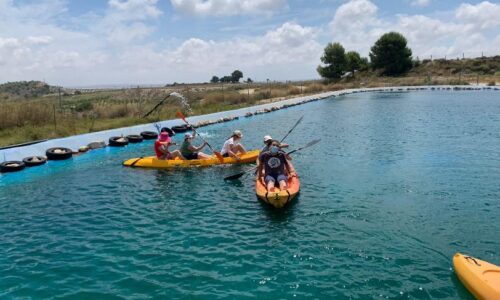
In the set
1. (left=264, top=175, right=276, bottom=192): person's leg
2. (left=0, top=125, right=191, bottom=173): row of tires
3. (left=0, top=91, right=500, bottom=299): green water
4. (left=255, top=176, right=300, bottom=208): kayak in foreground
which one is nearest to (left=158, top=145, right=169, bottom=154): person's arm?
(left=0, top=91, right=500, bottom=299): green water

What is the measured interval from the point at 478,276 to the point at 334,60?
231ft

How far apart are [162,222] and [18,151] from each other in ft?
30.9

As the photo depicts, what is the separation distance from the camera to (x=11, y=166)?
47.0 feet

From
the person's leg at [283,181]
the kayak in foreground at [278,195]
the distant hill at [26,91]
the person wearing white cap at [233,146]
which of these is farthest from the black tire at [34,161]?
the distant hill at [26,91]

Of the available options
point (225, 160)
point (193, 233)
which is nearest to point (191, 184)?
point (225, 160)

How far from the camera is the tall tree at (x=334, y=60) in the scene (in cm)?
7351

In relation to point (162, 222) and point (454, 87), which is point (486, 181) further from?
point (454, 87)

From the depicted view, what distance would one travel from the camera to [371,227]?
8914 millimetres

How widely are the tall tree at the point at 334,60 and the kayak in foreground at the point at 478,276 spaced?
6982 cm

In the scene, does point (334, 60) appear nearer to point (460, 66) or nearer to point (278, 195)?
point (460, 66)

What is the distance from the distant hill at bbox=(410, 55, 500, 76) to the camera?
70.5 m

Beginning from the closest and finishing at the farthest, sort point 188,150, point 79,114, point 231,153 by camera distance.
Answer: point 188,150
point 231,153
point 79,114

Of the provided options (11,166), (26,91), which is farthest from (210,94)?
(26,91)

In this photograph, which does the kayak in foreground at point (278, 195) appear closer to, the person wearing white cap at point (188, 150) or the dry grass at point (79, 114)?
the person wearing white cap at point (188, 150)
